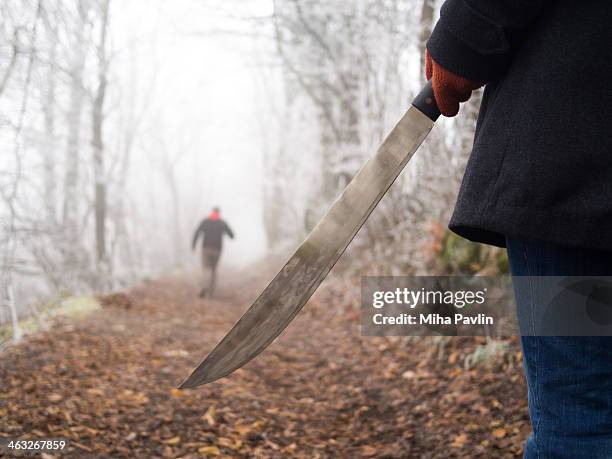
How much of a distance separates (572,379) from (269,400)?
87.0 inches

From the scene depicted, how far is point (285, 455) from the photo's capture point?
6.78ft

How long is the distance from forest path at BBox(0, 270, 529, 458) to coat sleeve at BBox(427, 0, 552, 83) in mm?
1773

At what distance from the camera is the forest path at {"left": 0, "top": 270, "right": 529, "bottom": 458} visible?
2.09m

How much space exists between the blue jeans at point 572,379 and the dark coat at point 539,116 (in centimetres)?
7

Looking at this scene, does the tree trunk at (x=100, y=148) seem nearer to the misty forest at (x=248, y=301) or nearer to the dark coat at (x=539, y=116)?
the misty forest at (x=248, y=301)

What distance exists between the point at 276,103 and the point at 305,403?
585 inches

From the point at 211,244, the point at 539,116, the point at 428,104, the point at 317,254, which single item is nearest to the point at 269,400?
the point at 317,254

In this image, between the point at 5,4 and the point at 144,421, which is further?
the point at 5,4

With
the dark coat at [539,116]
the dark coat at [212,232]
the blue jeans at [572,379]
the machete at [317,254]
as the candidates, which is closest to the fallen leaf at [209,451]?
the machete at [317,254]

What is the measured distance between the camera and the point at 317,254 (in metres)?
1.28

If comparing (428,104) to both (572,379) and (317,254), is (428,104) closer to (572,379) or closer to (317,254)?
(317,254)

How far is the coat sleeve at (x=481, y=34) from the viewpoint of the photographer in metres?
0.95

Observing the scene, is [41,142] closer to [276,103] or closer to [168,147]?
[276,103]

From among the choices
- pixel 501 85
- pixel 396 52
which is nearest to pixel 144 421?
pixel 501 85
